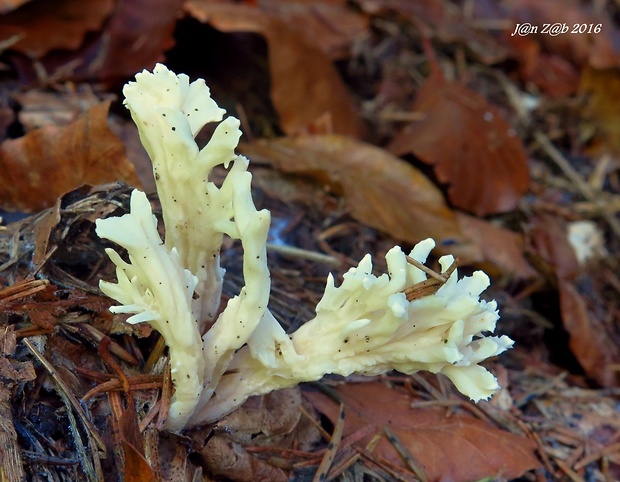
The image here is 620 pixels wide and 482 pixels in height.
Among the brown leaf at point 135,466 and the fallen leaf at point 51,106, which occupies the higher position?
the fallen leaf at point 51,106

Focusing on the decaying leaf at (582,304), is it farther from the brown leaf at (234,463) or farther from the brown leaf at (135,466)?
the brown leaf at (135,466)

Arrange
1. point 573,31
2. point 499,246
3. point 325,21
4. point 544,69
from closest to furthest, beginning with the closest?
1. point 499,246
2. point 325,21
3. point 544,69
4. point 573,31

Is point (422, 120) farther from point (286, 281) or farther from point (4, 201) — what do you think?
point (4, 201)

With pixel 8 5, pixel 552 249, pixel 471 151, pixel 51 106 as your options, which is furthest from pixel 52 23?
pixel 552 249

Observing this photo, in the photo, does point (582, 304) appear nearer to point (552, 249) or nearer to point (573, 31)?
point (552, 249)

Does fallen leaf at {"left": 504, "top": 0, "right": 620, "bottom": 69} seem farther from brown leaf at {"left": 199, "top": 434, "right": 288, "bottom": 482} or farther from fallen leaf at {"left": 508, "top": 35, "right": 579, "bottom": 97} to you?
brown leaf at {"left": 199, "top": 434, "right": 288, "bottom": 482}

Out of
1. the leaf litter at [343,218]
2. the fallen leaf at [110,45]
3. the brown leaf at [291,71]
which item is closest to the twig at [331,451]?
the leaf litter at [343,218]
